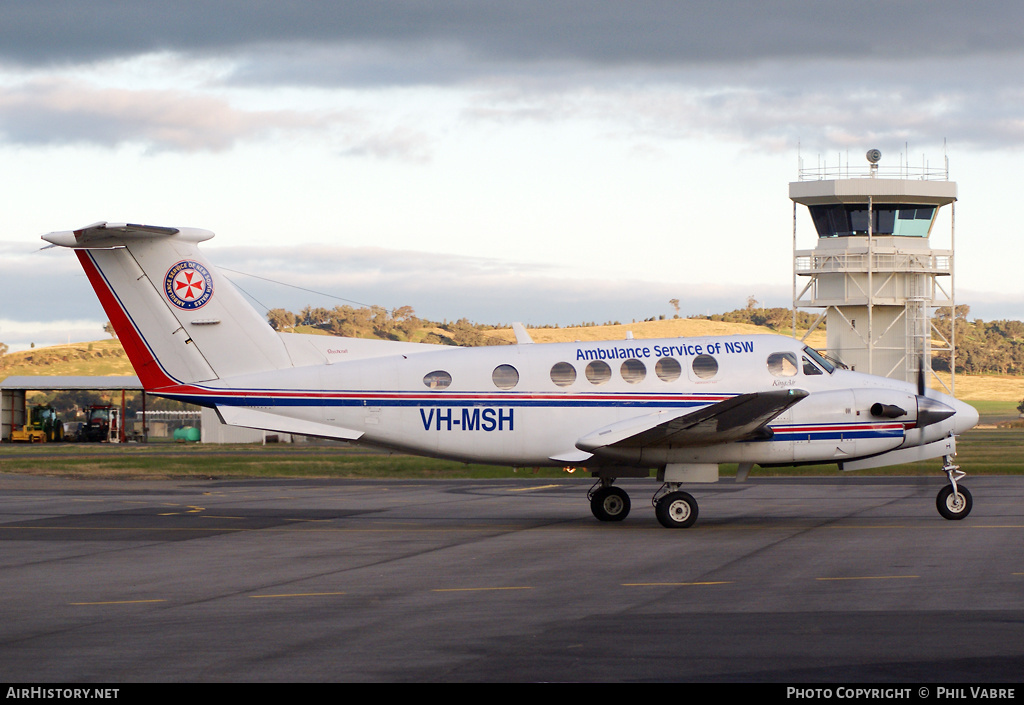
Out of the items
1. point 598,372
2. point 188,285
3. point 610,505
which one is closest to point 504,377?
point 598,372

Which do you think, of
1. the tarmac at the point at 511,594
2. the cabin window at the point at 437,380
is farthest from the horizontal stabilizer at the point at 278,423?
the tarmac at the point at 511,594

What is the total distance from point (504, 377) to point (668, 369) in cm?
303

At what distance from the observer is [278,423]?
1820 cm

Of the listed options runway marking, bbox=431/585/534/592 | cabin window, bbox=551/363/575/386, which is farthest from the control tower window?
runway marking, bbox=431/585/534/592

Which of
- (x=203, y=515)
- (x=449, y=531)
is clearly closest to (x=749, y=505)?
(x=449, y=531)

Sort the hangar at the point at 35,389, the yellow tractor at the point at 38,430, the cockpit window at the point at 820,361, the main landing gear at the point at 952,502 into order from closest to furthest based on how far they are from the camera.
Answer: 1. the main landing gear at the point at 952,502
2. the cockpit window at the point at 820,361
3. the hangar at the point at 35,389
4. the yellow tractor at the point at 38,430

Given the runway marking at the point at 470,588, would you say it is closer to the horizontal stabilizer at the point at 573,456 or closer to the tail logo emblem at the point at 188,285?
the horizontal stabilizer at the point at 573,456

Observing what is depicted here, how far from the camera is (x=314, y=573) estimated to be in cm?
1361

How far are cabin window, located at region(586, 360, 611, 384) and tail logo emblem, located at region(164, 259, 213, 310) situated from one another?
23.4 ft

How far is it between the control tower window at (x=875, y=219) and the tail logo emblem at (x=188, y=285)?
134ft

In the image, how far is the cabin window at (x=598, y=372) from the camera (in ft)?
61.0

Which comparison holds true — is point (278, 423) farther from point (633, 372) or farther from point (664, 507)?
point (664, 507)

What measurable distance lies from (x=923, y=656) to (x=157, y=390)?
14.3m
